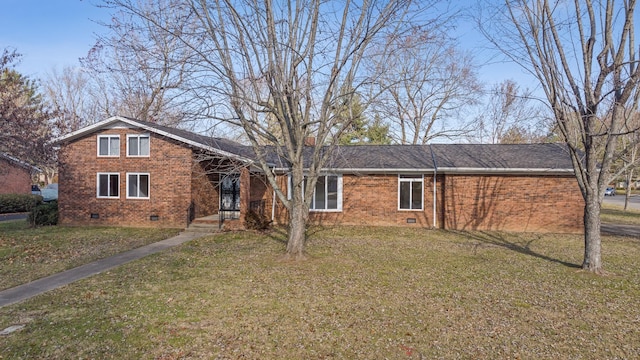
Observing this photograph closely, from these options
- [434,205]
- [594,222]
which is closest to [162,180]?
[434,205]

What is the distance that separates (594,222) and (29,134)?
1593cm

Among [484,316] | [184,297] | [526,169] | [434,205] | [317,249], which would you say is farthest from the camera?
[434,205]

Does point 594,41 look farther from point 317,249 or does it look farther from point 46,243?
point 46,243

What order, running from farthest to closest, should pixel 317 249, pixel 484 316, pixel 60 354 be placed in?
pixel 317 249 < pixel 484 316 < pixel 60 354

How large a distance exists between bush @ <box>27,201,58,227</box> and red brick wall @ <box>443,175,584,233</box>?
55.3ft

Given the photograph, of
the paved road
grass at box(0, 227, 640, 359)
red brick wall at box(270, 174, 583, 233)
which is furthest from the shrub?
the paved road

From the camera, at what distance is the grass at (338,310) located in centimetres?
447

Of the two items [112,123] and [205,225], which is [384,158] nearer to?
[205,225]

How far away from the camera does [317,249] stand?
10.4 meters

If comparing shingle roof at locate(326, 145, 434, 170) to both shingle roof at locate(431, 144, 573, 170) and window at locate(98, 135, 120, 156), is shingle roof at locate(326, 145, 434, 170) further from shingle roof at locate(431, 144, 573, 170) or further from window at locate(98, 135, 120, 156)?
window at locate(98, 135, 120, 156)

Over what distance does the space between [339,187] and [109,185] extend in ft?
32.6

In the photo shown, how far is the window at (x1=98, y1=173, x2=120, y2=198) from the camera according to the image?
52.9ft

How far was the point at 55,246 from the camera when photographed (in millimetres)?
11203

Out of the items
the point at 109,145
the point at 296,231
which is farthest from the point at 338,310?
the point at 109,145
